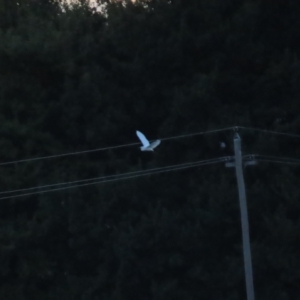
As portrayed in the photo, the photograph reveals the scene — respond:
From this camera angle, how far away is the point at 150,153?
15.0 meters

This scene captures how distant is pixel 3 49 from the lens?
14938 mm

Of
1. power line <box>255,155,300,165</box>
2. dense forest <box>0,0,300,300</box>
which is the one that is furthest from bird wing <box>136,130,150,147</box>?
power line <box>255,155,300,165</box>

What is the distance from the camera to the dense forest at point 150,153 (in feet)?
45.6

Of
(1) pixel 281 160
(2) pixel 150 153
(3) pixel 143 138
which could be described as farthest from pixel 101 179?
(3) pixel 143 138

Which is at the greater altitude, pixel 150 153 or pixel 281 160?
pixel 150 153

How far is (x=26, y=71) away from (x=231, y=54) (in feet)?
14.7

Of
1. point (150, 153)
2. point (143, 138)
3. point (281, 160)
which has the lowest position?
point (281, 160)

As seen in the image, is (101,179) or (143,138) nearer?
(143,138)

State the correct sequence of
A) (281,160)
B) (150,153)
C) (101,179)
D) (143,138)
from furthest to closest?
(150,153), (101,179), (281,160), (143,138)

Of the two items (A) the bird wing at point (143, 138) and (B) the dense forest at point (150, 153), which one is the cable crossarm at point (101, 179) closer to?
(B) the dense forest at point (150, 153)

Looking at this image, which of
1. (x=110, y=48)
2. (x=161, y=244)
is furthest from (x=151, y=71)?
(x=161, y=244)

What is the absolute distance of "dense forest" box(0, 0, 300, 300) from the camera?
45.6 feet

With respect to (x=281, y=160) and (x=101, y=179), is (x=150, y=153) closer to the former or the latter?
(x=101, y=179)

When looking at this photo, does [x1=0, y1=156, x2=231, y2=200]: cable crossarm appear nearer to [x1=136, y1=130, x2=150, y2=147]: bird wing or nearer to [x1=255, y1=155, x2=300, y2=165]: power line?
[x1=255, y1=155, x2=300, y2=165]: power line
